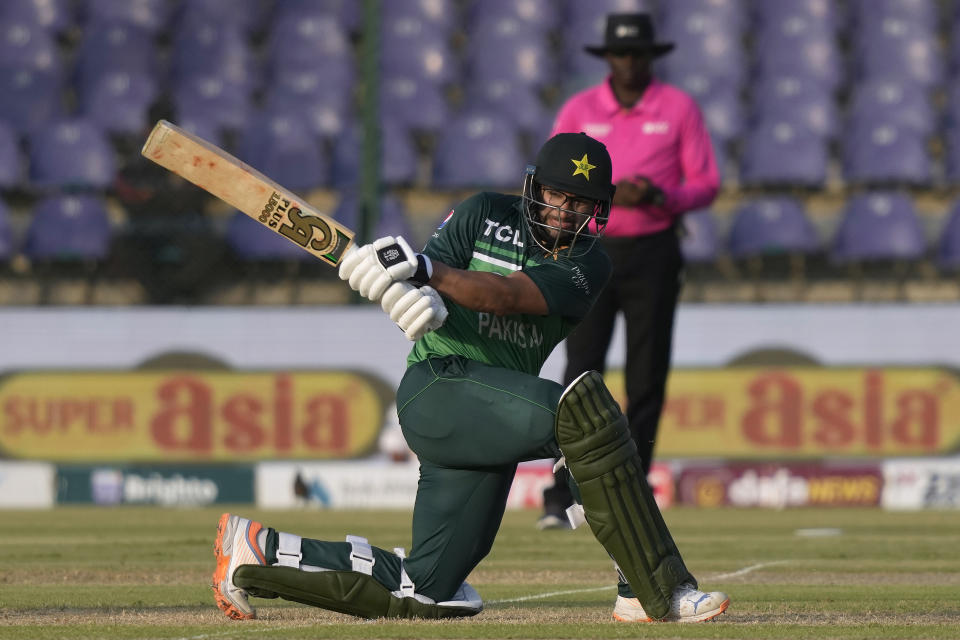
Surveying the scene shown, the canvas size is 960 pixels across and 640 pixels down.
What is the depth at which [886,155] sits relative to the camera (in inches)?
522

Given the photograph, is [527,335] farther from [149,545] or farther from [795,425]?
[795,425]

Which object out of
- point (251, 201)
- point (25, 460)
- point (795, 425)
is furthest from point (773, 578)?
point (25, 460)

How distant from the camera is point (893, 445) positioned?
9773 mm

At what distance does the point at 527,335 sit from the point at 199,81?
10.4 metres

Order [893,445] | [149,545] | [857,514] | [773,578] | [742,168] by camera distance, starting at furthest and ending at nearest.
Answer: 1. [742,168]
2. [893,445]
3. [857,514]
4. [149,545]
5. [773,578]

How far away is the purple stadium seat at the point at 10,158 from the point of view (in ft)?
42.3

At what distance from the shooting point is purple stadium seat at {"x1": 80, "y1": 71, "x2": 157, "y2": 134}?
44.7ft

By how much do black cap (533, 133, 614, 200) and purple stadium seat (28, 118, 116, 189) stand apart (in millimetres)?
9304

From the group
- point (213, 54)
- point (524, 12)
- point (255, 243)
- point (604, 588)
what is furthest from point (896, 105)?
point (604, 588)

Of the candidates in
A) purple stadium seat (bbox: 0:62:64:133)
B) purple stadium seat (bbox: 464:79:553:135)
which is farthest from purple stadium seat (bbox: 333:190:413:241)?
purple stadium seat (bbox: 0:62:64:133)

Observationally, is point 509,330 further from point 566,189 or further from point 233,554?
point 233,554

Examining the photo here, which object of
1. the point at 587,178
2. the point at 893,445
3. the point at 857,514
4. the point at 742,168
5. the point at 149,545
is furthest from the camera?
the point at 742,168

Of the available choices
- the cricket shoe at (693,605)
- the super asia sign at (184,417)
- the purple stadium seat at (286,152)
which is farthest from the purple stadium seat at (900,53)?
the cricket shoe at (693,605)

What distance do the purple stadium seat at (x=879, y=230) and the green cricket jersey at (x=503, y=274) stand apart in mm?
8178
